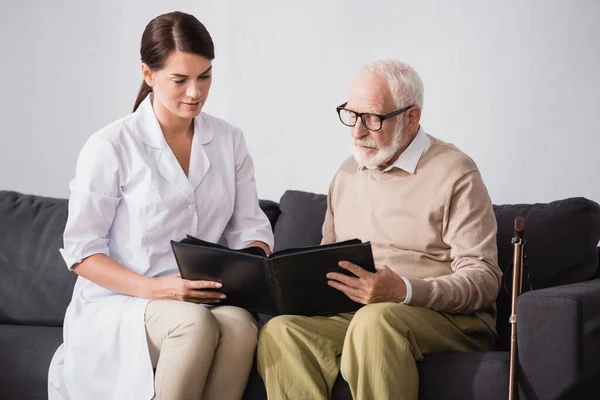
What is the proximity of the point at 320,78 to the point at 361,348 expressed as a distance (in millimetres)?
1610

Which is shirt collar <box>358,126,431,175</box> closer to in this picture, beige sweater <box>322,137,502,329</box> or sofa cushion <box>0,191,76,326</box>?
beige sweater <box>322,137,502,329</box>

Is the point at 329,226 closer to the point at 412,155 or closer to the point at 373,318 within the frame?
the point at 412,155

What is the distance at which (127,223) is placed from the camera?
270 cm

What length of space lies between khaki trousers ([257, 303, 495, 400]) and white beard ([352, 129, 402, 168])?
45 centimetres

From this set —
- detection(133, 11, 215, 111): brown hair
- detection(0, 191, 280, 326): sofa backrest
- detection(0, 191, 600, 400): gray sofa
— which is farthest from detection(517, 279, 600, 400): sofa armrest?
detection(0, 191, 280, 326): sofa backrest

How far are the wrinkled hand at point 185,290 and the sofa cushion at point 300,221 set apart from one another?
661 millimetres

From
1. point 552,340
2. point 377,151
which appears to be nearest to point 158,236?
point 377,151

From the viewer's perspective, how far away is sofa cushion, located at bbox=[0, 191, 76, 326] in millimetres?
3279

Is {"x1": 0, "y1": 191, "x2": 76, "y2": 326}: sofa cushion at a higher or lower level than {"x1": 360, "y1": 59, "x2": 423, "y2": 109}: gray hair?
lower

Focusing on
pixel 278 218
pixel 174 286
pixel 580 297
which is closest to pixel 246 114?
pixel 278 218

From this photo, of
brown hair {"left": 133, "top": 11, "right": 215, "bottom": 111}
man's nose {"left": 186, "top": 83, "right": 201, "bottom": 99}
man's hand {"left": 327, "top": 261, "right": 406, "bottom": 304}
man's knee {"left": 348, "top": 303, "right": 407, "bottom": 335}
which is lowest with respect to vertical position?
man's knee {"left": 348, "top": 303, "right": 407, "bottom": 335}

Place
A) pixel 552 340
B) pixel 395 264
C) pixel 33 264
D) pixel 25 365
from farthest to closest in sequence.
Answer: pixel 33 264 → pixel 25 365 → pixel 395 264 → pixel 552 340

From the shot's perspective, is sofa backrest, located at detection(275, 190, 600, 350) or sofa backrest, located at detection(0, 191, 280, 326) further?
sofa backrest, located at detection(0, 191, 280, 326)

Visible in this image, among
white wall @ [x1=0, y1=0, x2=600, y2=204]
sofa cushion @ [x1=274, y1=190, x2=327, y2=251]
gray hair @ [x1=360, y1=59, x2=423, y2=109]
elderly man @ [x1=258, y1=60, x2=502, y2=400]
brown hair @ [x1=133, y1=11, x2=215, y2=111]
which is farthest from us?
white wall @ [x1=0, y1=0, x2=600, y2=204]
